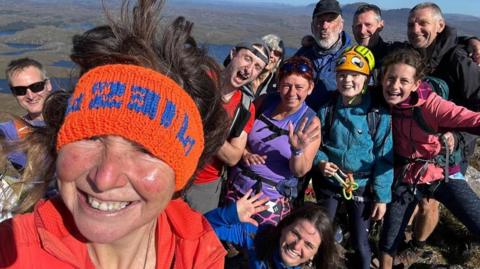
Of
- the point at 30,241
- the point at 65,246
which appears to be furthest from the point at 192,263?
the point at 30,241

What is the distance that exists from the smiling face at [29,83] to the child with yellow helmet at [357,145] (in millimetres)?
3850

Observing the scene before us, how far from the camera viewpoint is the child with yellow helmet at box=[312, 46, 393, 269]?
4965 millimetres

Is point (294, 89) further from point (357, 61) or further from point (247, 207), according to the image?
point (247, 207)

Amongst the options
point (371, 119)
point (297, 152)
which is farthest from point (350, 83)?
point (297, 152)

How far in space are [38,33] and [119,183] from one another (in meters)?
155

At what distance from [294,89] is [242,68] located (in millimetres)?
667

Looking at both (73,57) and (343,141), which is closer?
(73,57)

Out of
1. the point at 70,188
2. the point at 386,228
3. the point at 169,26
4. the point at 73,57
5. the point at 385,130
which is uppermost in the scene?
the point at 169,26

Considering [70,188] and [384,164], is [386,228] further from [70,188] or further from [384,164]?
[70,188]

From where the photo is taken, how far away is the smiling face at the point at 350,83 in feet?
16.4

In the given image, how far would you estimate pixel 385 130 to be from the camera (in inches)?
195

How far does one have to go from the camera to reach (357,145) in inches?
196

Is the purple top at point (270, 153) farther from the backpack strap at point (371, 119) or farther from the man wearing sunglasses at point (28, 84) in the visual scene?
the man wearing sunglasses at point (28, 84)

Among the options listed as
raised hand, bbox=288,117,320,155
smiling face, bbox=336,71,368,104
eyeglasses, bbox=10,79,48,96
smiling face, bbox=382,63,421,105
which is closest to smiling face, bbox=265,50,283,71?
smiling face, bbox=336,71,368,104
